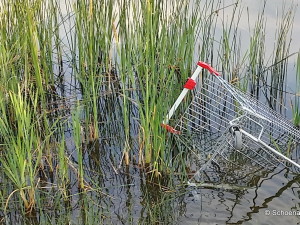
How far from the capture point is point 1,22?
4793mm

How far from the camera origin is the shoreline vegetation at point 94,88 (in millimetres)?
3805

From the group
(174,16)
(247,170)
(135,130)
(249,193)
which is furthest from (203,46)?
(249,193)

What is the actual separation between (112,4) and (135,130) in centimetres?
144

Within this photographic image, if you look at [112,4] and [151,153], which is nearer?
[151,153]

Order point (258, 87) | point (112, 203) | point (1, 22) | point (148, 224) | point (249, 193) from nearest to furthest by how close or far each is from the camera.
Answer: point (148, 224) < point (112, 203) < point (249, 193) < point (1, 22) < point (258, 87)

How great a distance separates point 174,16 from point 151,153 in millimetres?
1658

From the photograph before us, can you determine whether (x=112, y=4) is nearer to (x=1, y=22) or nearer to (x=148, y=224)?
(x=1, y=22)

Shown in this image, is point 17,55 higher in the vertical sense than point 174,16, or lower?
lower

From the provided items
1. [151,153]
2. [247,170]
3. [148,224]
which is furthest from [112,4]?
[148,224]

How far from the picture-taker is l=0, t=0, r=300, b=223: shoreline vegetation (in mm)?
3805

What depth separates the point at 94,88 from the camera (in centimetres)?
470


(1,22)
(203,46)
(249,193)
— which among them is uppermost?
(1,22)

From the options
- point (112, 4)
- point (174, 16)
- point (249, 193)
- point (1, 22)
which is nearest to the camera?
point (249, 193)

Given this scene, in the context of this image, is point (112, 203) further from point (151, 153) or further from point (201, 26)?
point (201, 26)
